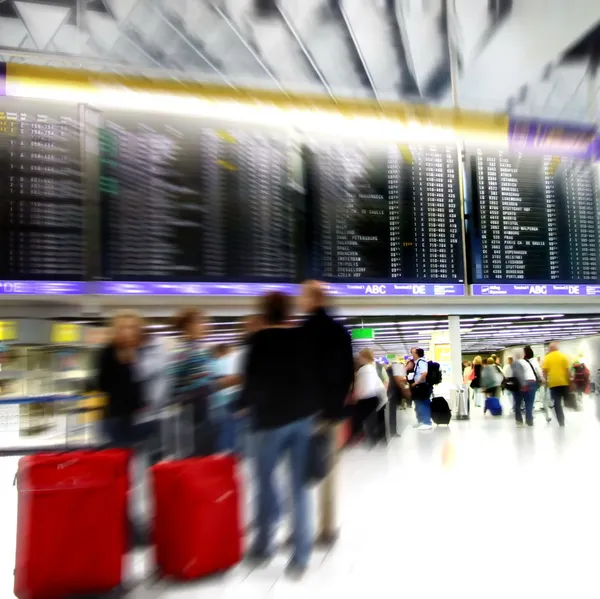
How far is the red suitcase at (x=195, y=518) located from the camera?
249 cm

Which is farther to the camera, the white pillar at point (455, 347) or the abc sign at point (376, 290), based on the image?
the white pillar at point (455, 347)

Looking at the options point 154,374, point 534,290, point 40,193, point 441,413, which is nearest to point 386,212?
point 534,290

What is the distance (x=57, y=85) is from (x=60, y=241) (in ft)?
4.99

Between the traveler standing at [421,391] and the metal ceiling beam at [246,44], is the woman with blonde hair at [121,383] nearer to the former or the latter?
the metal ceiling beam at [246,44]

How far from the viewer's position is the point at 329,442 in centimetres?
326

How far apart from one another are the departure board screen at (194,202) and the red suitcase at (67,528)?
3.21 meters

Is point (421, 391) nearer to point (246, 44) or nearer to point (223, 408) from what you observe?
point (223, 408)

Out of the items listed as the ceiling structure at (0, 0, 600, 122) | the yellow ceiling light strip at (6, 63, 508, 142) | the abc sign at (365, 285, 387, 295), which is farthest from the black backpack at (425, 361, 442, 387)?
the ceiling structure at (0, 0, 600, 122)

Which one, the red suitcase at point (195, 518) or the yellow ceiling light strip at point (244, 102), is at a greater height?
the yellow ceiling light strip at point (244, 102)

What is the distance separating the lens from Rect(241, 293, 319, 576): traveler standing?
2.61 meters

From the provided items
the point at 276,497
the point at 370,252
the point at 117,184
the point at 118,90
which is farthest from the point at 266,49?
the point at 276,497

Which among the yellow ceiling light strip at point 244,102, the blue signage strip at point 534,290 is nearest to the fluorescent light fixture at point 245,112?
the yellow ceiling light strip at point 244,102

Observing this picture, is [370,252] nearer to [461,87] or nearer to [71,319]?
[461,87]

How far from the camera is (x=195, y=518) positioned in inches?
98.5
